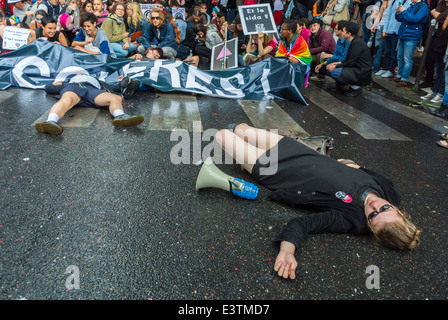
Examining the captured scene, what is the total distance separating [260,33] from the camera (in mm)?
7938

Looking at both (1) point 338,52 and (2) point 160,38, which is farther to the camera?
(2) point 160,38

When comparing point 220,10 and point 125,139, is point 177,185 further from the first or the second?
point 220,10

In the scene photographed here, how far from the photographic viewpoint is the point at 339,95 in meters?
7.61

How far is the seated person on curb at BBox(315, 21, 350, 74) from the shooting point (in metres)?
7.72

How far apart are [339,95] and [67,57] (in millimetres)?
5795

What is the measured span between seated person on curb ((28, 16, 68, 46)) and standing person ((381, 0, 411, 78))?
7922 mm

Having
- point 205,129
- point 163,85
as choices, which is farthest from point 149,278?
point 163,85

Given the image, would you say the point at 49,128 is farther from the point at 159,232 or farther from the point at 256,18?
the point at 256,18

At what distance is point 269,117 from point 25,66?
457cm

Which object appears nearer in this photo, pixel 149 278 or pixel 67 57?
pixel 149 278

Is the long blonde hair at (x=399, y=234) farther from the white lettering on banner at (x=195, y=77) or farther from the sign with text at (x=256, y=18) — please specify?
the sign with text at (x=256, y=18)

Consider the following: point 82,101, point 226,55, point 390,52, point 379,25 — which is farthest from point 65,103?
point 379,25

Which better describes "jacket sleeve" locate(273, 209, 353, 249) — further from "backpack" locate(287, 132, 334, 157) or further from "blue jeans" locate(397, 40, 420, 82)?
"blue jeans" locate(397, 40, 420, 82)

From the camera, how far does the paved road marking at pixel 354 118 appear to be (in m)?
5.12
